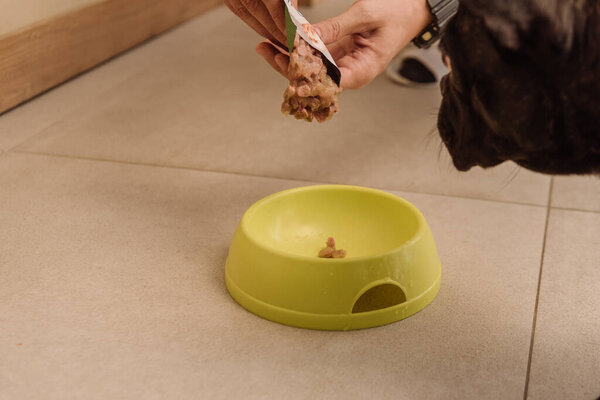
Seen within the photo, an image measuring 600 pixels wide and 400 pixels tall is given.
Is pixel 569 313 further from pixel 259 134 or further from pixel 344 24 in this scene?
pixel 259 134

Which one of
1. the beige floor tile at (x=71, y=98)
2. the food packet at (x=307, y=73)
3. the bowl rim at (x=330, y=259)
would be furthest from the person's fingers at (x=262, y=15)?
the beige floor tile at (x=71, y=98)

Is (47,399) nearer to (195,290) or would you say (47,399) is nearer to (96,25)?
(195,290)

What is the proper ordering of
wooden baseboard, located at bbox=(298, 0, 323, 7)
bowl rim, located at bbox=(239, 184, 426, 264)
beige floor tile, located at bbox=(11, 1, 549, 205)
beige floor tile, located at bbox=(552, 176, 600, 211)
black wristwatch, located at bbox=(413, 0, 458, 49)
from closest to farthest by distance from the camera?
bowl rim, located at bbox=(239, 184, 426, 264) → black wristwatch, located at bbox=(413, 0, 458, 49) → beige floor tile, located at bbox=(552, 176, 600, 211) → beige floor tile, located at bbox=(11, 1, 549, 205) → wooden baseboard, located at bbox=(298, 0, 323, 7)

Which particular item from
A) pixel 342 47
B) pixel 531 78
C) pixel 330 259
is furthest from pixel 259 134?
pixel 531 78

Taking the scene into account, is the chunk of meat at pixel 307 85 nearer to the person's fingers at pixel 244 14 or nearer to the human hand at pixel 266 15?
the human hand at pixel 266 15

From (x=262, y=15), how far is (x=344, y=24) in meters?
0.17

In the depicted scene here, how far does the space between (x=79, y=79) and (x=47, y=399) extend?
178 centimetres

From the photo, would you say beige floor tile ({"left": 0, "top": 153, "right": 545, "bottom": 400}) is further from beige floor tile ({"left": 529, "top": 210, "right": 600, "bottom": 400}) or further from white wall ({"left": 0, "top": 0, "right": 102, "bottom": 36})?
white wall ({"left": 0, "top": 0, "right": 102, "bottom": 36})

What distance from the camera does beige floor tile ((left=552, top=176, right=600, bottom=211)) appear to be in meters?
1.94

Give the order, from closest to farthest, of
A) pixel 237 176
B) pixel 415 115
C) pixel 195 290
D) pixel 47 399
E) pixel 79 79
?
pixel 47 399 → pixel 195 290 → pixel 237 176 → pixel 415 115 → pixel 79 79

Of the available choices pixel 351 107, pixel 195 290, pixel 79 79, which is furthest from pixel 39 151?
pixel 351 107

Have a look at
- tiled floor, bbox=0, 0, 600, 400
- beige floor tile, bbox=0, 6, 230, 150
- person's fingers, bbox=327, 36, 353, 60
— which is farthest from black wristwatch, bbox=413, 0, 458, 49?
beige floor tile, bbox=0, 6, 230, 150

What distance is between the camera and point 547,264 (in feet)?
5.42

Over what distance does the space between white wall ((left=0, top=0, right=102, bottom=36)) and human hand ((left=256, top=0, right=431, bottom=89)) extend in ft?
3.91
